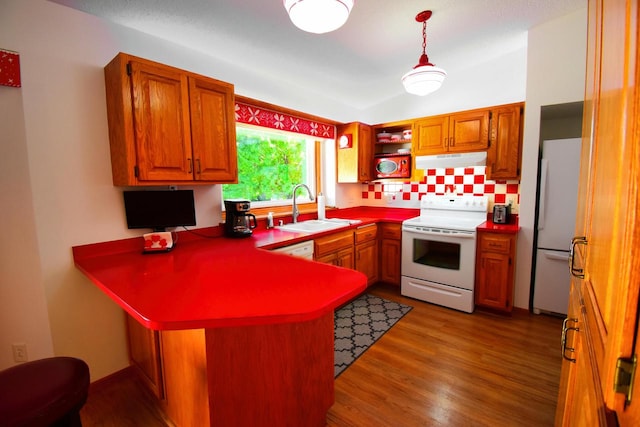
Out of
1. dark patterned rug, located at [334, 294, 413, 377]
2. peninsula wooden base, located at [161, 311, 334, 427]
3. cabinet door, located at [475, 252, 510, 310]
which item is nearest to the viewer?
peninsula wooden base, located at [161, 311, 334, 427]

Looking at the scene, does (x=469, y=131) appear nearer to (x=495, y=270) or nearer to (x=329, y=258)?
(x=495, y=270)

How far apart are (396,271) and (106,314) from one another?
9.13ft

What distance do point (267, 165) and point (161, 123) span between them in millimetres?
1372

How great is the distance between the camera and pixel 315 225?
3049 millimetres

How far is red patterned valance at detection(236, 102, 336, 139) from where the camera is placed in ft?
8.47

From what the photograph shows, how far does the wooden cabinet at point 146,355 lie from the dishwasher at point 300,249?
0.98 m

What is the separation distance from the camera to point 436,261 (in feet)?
9.96

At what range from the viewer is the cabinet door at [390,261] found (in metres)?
3.34

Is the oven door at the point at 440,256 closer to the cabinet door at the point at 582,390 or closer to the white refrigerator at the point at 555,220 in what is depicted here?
the white refrigerator at the point at 555,220

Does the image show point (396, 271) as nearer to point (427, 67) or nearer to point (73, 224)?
point (427, 67)

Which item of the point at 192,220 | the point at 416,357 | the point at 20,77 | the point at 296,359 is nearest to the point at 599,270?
the point at 296,359

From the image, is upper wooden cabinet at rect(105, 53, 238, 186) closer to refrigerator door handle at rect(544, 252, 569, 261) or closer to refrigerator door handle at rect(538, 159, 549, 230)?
refrigerator door handle at rect(538, 159, 549, 230)

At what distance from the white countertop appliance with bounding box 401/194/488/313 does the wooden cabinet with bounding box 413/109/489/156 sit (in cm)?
60

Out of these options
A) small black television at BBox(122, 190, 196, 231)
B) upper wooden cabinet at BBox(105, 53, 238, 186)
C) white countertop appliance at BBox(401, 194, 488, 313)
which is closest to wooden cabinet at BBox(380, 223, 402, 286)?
white countertop appliance at BBox(401, 194, 488, 313)
